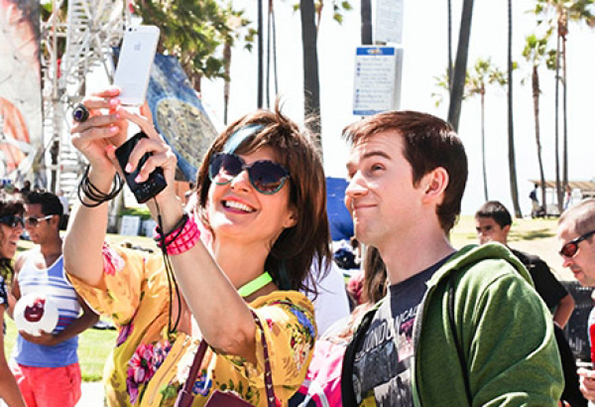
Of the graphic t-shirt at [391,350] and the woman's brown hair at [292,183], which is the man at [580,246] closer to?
the woman's brown hair at [292,183]

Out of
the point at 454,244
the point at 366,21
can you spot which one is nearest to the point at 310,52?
the point at 366,21

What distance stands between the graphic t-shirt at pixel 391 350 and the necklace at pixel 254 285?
460mm

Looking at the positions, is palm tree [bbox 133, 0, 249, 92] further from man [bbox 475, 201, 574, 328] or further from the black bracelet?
the black bracelet

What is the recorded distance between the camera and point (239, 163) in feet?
8.53

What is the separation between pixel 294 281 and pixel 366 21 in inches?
293

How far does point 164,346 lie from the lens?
2445 mm

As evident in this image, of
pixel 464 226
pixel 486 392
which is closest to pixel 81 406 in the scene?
pixel 486 392

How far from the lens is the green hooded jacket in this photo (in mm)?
1717

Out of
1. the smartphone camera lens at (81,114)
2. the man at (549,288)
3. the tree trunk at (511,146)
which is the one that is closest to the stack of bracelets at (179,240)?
the smartphone camera lens at (81,114)

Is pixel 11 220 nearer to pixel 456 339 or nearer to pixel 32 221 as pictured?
pixel 32 221

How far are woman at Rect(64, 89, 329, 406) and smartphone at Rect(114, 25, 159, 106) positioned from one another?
1.8 inches

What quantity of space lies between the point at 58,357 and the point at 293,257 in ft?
10.1

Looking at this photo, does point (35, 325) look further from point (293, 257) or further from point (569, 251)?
point (569, 251)

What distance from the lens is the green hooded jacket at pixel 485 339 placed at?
172 centimetres
